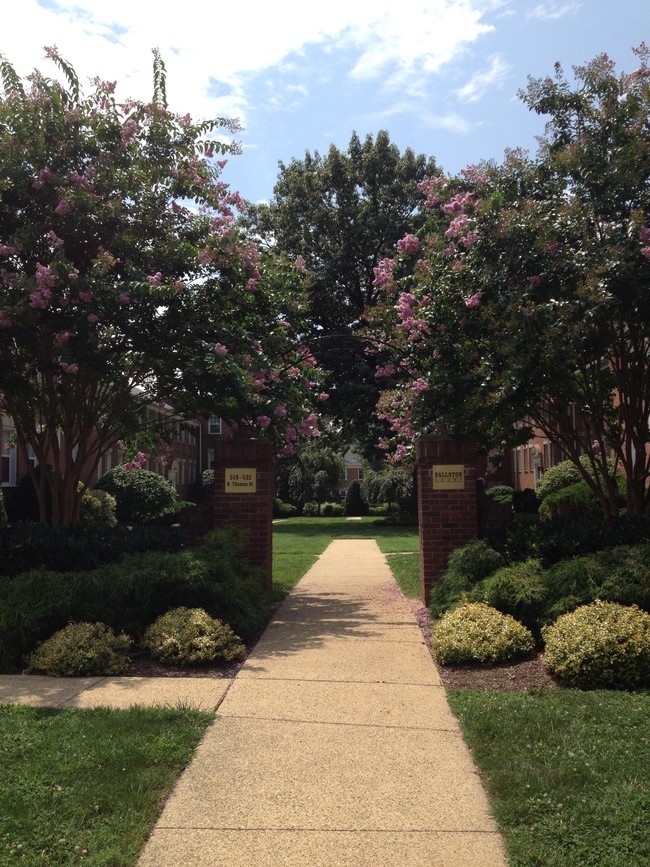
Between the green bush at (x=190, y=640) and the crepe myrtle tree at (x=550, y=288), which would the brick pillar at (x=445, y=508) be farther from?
the green bush at (x=190, y=640)

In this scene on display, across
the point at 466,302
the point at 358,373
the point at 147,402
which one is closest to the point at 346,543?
the point at 358,373

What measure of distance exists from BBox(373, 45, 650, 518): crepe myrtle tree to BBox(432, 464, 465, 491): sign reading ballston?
0.50 metres

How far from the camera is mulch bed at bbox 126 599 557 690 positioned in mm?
5930

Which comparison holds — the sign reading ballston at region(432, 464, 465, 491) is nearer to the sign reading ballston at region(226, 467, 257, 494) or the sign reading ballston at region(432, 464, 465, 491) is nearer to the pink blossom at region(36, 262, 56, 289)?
the sign reading ballston at region(226, 467, 257, 494)

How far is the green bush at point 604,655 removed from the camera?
5684 mm

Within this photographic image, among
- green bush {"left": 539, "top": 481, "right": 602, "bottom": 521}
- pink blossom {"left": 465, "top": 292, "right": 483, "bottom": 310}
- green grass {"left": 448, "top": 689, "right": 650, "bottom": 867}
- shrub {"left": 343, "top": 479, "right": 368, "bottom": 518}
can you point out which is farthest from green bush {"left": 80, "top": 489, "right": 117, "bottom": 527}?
shrub {"left": 343, "top": 479, "right": 368, "bottom": 518}

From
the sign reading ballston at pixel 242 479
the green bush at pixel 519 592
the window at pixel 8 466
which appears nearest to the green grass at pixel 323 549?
the sign reading ballston at pixel 242 479

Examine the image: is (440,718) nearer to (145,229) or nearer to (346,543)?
(145,229)

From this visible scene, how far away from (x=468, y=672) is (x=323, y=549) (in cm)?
1415

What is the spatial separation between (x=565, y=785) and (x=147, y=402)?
7.66 m

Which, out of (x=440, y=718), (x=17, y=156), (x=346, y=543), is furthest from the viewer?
(x=346, y=543)

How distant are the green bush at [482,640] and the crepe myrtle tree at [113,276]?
3616 mm

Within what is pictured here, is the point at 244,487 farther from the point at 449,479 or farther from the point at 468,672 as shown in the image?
the point at 468,672

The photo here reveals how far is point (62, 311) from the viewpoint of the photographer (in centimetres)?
878
